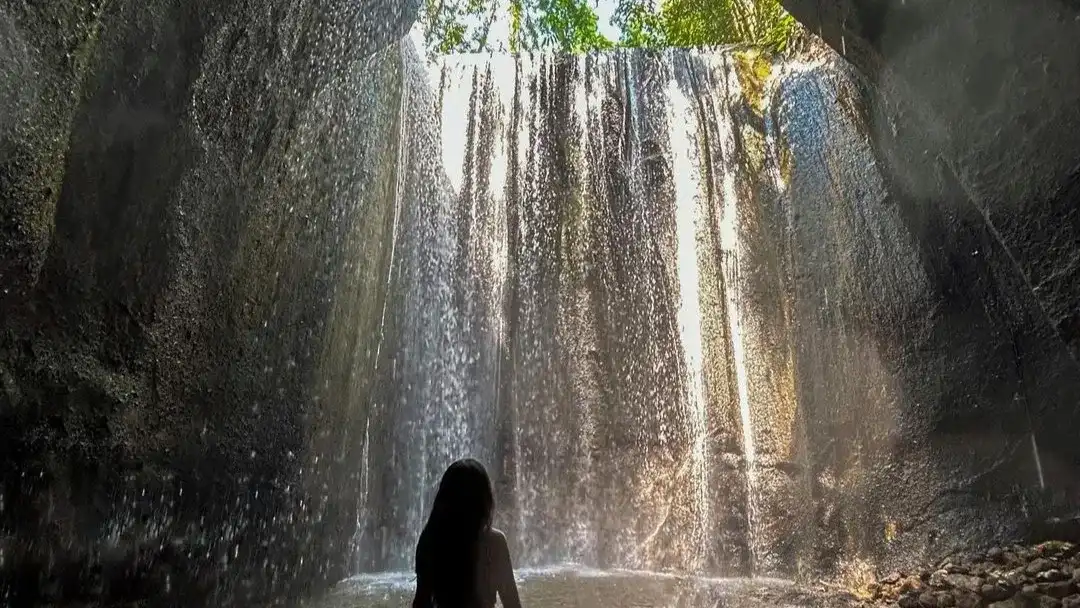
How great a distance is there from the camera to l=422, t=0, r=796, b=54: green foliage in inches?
398

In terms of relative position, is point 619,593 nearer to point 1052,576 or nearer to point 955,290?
point 1052,576

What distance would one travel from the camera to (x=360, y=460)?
7.52m

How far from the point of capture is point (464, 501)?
262cm

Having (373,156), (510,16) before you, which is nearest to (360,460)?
(373,156)

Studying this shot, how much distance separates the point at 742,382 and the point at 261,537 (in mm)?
5546

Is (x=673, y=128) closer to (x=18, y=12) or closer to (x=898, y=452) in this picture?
(x=898, y=452)

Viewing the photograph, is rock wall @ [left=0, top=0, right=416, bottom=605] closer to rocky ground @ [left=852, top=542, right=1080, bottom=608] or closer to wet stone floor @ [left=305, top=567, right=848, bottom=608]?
wet stone floor @ [left=305, top=567, right=848, bottom=608]

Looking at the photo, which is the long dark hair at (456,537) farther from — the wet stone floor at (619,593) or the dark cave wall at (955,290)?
the dark cave wall at (955,290)

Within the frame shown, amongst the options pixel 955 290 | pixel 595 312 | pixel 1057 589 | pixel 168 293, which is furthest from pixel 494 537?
pixel 595 312

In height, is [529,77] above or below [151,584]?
above

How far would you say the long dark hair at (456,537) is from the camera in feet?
8.42

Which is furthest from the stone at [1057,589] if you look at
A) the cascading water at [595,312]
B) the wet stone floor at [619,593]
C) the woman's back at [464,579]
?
the woman's back at [464,579]

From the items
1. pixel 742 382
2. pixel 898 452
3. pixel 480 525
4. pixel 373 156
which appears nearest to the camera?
pixel 480 525

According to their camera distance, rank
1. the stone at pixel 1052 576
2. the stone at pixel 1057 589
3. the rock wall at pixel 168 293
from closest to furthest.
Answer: the rock wall at pixel 168 293 < the stone at pixel 1057 589 < the stone at pixel 1052 576
